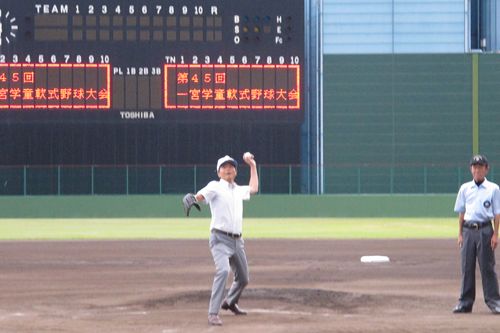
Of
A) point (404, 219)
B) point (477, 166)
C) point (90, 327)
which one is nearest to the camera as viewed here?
point (90, 327)

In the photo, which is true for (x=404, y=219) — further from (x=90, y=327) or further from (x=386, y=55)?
(x=90, y=327)

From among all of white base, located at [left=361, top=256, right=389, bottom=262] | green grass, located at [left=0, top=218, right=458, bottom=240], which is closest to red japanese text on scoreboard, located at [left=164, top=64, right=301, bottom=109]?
green grass, located at [left=0, top=218, right=458, bottom=240]

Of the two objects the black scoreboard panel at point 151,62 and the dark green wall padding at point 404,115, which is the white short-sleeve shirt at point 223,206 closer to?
the black scoreboard panel at point 151,62

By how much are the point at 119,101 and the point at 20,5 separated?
458 cm

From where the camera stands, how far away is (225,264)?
8.60 meters

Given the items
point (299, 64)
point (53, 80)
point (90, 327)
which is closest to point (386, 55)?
point (299, 64)

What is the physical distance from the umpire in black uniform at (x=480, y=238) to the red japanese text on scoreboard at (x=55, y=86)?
65.5ft

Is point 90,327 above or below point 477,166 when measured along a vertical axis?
below

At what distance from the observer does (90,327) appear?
8398 millimetres

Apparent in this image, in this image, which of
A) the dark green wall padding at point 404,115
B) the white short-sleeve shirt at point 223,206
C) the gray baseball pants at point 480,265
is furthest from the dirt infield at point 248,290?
the dark green wall padding at point 404,115

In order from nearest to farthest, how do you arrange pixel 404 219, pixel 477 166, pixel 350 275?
pixel 477 166
pixel 350 275
pixel 404 219

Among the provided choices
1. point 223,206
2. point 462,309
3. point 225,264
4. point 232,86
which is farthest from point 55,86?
point 462,309

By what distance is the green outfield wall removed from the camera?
32.1 m

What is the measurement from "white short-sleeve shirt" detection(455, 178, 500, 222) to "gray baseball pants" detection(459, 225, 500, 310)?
15 cm
